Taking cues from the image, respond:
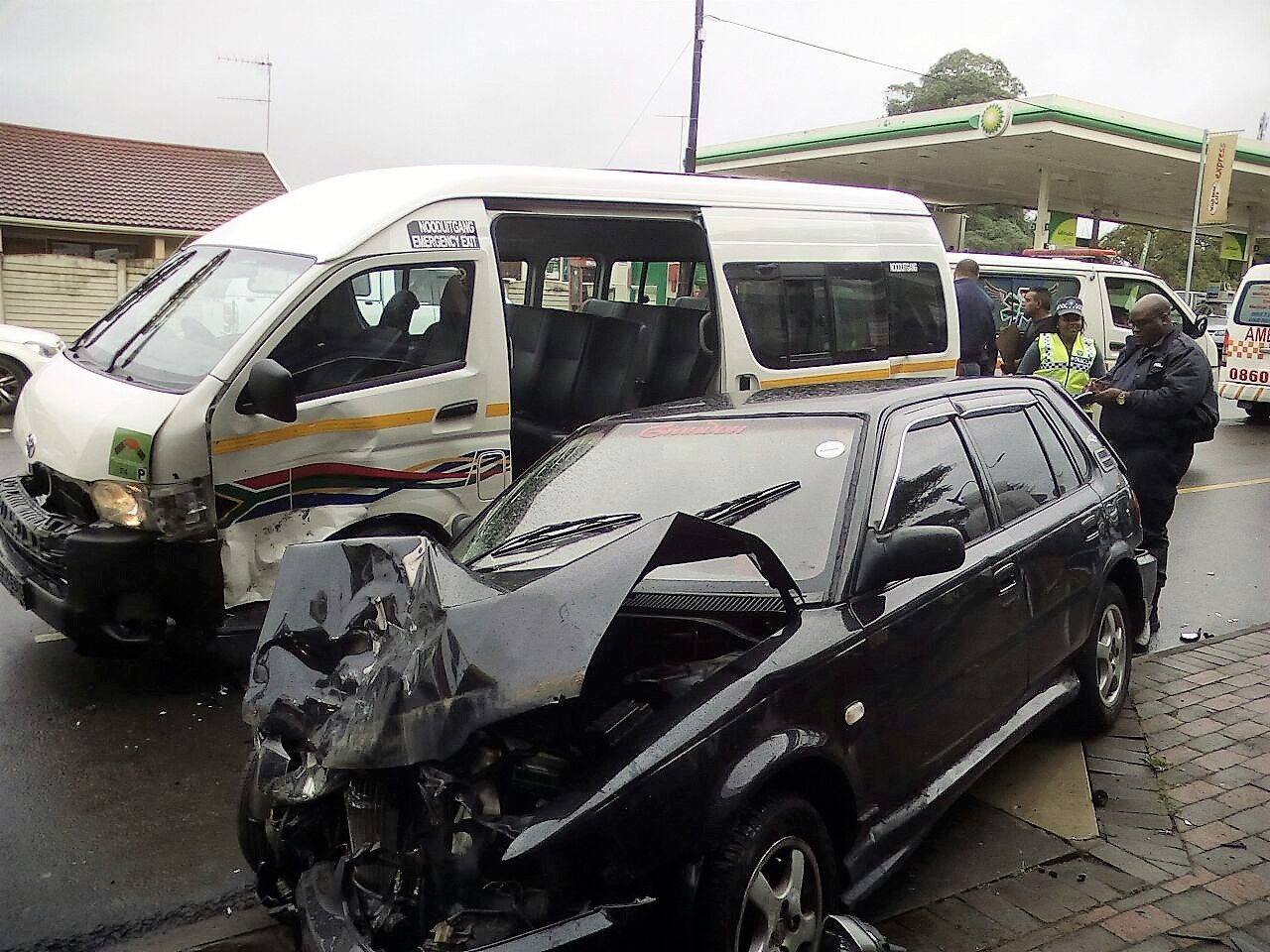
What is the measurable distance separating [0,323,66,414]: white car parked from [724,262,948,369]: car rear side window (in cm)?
959

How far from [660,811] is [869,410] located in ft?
5.87

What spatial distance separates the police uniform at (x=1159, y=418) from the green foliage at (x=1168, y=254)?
63307mm

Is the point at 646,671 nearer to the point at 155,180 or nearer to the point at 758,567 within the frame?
the point at 758,567

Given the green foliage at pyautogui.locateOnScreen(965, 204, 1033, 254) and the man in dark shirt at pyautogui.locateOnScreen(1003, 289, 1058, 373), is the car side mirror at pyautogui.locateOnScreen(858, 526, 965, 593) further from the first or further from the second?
the green foliage at pyautogui.locateOnScreen(965, 204, 1033, 254)

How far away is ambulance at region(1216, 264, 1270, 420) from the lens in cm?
1573

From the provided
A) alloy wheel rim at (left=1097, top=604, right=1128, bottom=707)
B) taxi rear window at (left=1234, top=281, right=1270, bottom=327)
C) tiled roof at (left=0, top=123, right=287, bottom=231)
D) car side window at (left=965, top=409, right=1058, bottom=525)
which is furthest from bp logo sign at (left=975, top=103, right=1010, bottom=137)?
car side window at (left=965, top=409, right=1058, bottom=525)

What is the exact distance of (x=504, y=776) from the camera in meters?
2.66

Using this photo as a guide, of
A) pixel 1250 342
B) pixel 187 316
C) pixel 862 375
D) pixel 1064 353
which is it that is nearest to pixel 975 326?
pixel 1064 353

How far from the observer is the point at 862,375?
7914mm

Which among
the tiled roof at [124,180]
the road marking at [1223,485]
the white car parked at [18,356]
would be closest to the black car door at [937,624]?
the road marking at [1223,485]

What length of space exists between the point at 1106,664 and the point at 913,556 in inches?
83.8

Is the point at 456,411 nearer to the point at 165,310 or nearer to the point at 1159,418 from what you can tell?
the point at 165,310

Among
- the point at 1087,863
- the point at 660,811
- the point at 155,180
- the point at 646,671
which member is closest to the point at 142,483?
the point at 646,671

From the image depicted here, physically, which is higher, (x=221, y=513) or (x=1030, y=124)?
(x=1030, y=124)
